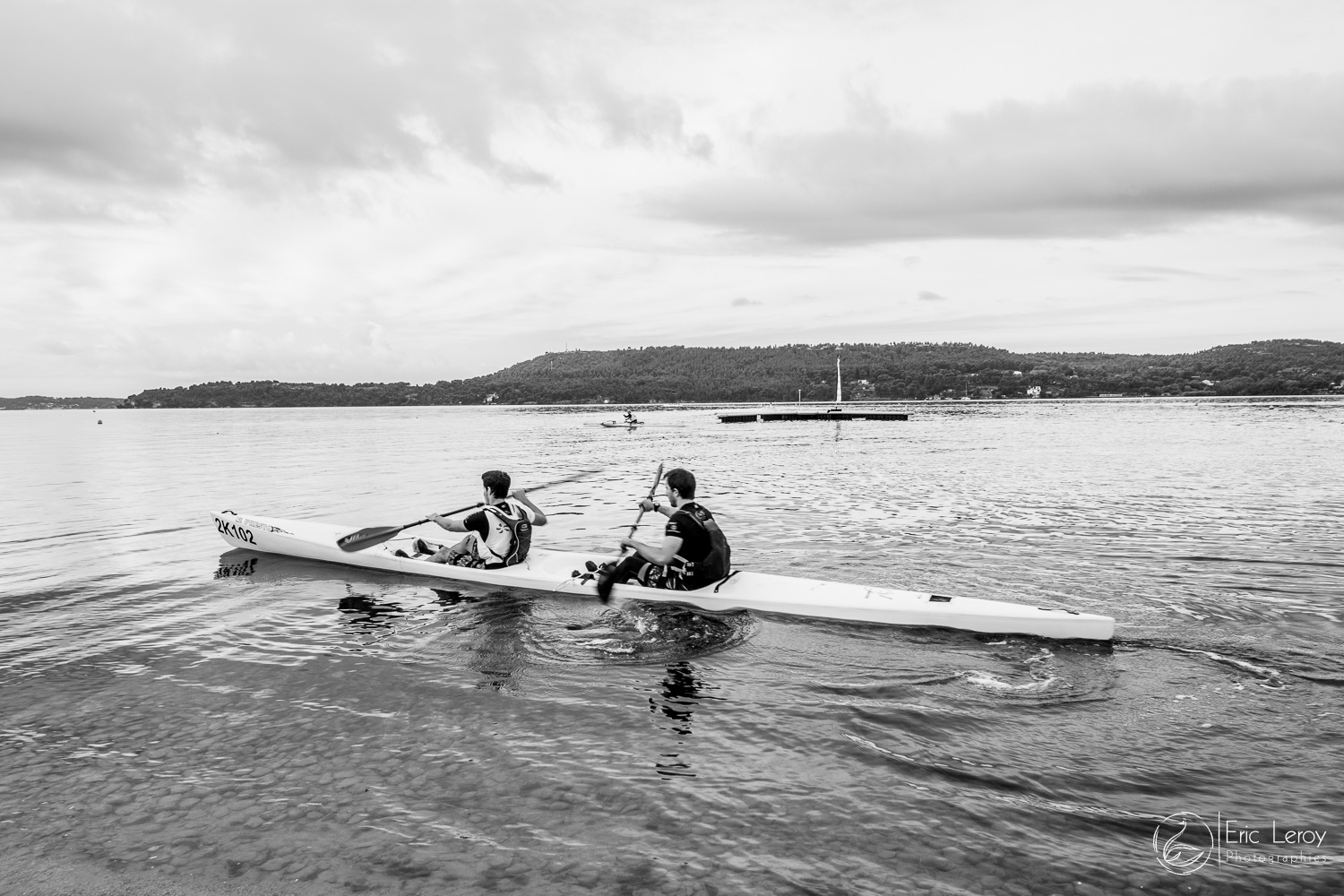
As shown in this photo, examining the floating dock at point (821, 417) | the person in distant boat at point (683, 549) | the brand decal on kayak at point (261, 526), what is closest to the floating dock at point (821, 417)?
the floating dock at point (821, 417)

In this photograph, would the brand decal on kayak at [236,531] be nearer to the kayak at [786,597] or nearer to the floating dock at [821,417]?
the kayak at [786,597]

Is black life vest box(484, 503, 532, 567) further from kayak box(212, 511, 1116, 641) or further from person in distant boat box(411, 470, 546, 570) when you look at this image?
kayak box(212, 511, 1116, 641)

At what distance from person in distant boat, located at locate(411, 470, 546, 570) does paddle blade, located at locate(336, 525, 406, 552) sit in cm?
178

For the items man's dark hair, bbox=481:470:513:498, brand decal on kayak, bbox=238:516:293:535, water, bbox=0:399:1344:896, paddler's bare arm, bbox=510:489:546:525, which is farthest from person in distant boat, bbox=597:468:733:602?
brand decal on kayak, bbox=238:516:293:535

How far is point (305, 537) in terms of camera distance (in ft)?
54.2

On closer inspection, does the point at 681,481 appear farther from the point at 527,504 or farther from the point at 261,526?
the point at 261,526

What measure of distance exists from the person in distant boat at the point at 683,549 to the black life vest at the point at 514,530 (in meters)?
2.05

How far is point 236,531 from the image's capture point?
17531 millimetres

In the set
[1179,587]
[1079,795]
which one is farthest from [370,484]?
[1079,795]

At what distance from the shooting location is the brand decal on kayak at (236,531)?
682 inches

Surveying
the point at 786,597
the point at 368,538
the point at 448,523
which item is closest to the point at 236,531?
the point at 368,538

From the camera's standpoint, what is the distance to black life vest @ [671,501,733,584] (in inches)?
461

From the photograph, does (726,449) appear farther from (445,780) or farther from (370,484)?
(445,780)

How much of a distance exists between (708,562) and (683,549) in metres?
0.42
